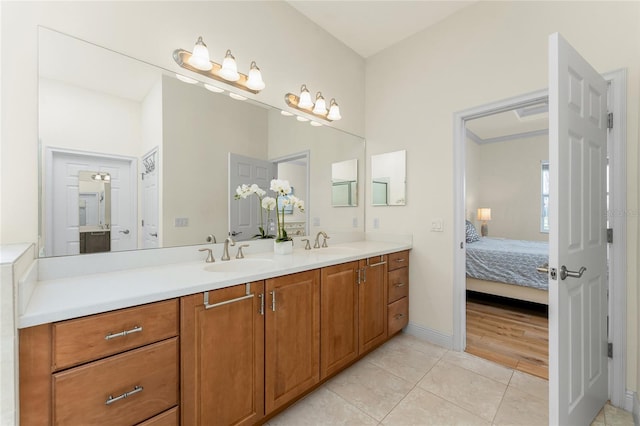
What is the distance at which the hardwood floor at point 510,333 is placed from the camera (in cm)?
216

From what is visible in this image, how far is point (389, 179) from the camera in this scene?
278 centimetres

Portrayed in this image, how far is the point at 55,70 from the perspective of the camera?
129 cm

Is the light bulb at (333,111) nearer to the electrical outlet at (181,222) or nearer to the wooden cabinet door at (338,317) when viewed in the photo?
the wooden cabinet door at (338,317)

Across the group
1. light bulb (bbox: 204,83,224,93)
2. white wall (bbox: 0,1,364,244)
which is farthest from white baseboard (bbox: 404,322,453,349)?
light bulb (bbox: 204,83,224,93)

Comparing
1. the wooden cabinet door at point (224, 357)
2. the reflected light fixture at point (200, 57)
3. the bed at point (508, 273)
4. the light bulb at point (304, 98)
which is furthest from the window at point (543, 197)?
the reflected light fixture at point (200, 57)

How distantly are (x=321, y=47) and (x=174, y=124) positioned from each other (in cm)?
161

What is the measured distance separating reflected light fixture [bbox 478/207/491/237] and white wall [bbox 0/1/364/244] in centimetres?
431

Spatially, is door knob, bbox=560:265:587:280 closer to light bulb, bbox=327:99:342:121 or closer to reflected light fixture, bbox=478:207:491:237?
light bulb, bbox=327:99:342:121

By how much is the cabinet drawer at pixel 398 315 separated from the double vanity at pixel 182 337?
518 mm

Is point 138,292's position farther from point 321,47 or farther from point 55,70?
point 321,47

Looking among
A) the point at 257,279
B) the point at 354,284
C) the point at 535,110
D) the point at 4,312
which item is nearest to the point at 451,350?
the point at 354,284

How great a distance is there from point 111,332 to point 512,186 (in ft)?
21.3

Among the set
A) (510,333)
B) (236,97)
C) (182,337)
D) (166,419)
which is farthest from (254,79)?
(510,333)

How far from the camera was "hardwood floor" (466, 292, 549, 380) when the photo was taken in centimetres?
216
